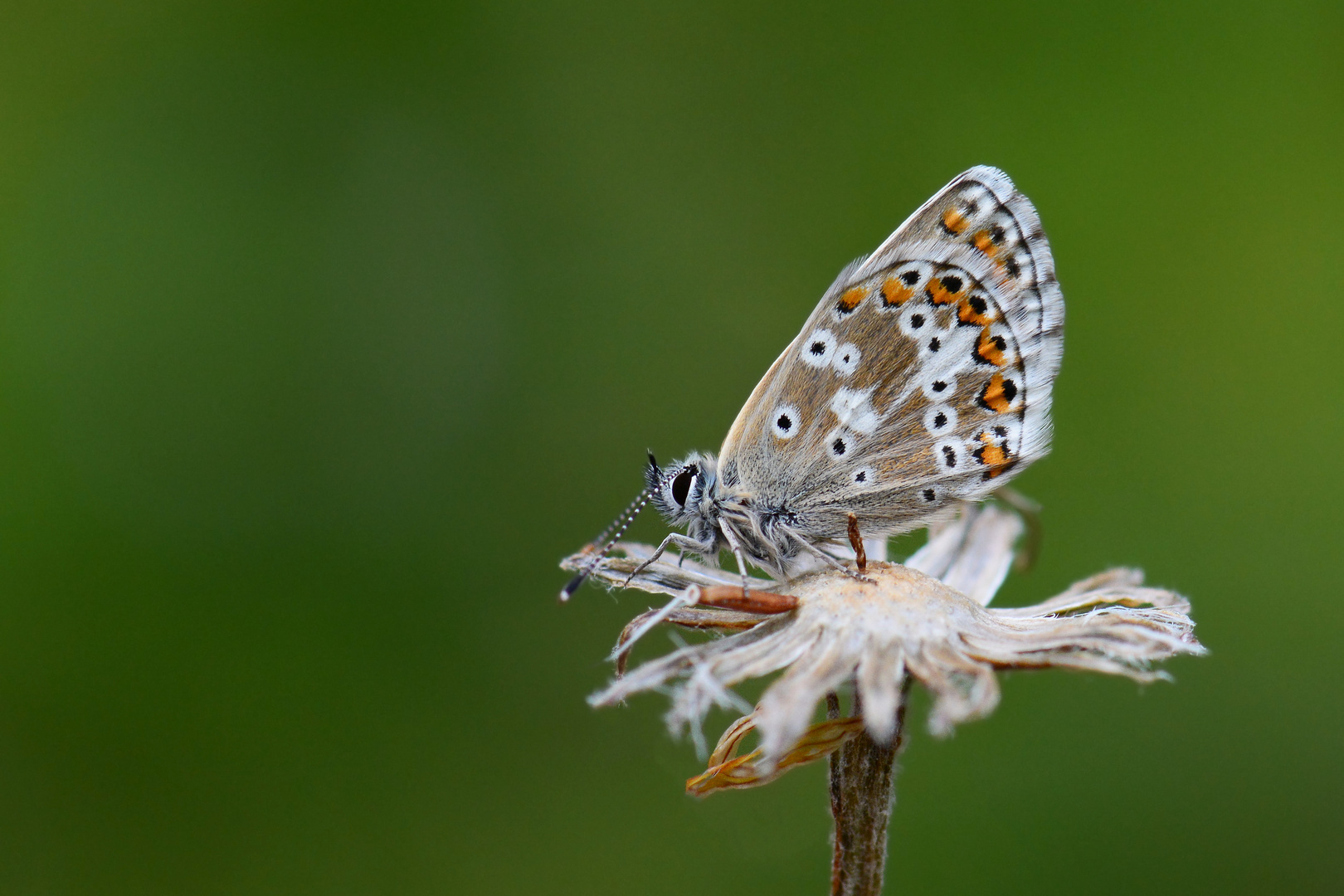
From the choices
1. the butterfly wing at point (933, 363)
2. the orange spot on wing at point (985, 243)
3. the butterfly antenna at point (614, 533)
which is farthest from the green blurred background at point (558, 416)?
the orange spot on wing at point (985, 243)

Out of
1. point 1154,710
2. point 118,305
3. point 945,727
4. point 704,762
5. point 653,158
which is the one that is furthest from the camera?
point 653,158

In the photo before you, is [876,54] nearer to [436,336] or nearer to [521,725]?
[436,336]

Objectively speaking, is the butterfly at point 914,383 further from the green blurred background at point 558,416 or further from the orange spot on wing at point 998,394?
the green blurred background at point 558,416

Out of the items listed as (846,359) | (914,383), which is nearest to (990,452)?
(914,383)

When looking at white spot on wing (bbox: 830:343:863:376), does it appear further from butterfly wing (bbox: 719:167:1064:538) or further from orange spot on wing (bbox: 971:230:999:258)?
orange spot on wing (bbox: 971:230:999:258)

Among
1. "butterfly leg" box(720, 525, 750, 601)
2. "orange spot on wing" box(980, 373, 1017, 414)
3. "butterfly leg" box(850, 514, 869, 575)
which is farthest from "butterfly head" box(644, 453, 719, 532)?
"orange spot on wing" box(980, 373, 1017, 414)

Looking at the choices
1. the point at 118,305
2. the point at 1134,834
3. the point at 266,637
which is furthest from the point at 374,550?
the point at 1134,834

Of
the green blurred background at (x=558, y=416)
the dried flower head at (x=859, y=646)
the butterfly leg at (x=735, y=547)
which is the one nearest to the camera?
the dried flower head at (x=859, y=646)
